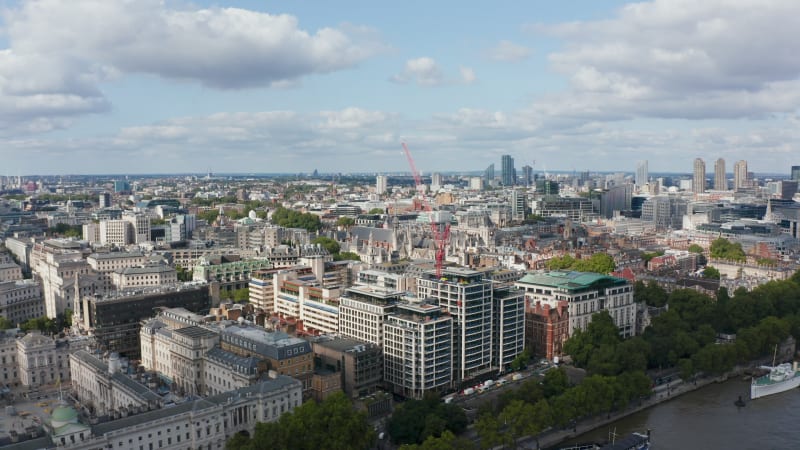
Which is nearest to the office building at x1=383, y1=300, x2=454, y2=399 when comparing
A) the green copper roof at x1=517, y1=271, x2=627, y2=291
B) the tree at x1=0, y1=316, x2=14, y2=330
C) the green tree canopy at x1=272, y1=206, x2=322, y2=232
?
the green copper roof at x1=517, y1=271, x2=627, y2=291

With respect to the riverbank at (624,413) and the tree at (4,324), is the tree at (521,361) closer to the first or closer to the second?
the riverbank at (624,413)

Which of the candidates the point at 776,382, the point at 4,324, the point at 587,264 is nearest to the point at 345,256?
the point at 587,264

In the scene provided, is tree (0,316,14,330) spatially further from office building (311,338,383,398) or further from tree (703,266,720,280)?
tree (703,266,720,280)

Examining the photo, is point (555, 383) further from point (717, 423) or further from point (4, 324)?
point (4, 324)

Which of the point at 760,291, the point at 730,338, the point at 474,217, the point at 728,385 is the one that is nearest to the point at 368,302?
the point at 728,385

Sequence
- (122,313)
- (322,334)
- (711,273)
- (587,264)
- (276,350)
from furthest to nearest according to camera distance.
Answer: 1. (587,264)
2. (711,273)
3. (122,313)
4. (322,334)
5. (276,350)

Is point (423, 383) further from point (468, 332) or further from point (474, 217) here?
point (474, 217)
